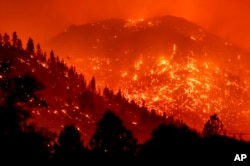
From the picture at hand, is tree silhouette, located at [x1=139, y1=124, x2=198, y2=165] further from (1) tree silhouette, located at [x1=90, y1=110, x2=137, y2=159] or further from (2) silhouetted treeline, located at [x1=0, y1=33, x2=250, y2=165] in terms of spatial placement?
(1) tree silhouette, located at [x1=90, y1=110, x2=137, y2=159]

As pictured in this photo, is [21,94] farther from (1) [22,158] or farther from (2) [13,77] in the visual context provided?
(1) [22,158]

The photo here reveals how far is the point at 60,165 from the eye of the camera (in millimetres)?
38281

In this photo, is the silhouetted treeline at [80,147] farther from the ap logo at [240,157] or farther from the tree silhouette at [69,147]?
the ap logo at [240,157]

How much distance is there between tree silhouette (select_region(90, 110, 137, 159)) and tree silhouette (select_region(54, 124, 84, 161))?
222 cm

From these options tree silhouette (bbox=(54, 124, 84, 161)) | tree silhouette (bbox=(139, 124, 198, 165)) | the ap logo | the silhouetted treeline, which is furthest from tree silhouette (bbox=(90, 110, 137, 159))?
the ap logo

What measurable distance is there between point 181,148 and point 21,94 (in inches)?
739

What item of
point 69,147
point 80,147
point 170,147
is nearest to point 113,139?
point 80,147

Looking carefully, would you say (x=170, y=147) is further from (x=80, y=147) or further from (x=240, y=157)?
(x=80, y=147)

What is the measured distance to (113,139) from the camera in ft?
168

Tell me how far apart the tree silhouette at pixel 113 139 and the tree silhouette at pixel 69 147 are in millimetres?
2221

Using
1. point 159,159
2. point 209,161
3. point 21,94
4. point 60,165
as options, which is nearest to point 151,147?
point 159,159

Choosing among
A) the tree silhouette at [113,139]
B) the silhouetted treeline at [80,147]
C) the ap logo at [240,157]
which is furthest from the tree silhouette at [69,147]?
the ap logo at [240,157]

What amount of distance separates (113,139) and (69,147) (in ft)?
16.4

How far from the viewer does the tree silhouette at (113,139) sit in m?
50.3
